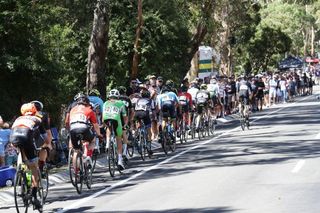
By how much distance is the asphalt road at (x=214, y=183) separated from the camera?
11.3 meters

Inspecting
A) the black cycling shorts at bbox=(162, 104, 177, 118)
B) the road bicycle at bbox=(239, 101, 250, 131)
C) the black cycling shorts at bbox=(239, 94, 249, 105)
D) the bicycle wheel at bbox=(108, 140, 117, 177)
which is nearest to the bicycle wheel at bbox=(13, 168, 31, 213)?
the bicycle wheel at bbox=(108, 140, 117, 177)

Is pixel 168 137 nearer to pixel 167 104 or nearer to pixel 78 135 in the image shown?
pixel 167 104

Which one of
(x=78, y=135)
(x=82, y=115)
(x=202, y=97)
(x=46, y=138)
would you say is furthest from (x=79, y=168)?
(x=202, y=97)

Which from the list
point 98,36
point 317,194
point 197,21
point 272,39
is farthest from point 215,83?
point 272,39

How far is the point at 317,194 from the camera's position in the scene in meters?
11.8

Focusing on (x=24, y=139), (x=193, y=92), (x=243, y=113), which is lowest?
(x=243, y=113)

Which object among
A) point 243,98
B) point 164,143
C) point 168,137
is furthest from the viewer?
point 243,98

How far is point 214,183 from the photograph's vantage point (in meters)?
13.7

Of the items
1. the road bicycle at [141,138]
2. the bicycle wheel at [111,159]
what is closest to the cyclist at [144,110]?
the road bicycle at [141,138]

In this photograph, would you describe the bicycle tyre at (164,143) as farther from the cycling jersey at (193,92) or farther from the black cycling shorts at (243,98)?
the black cycling shorts at (243,98)

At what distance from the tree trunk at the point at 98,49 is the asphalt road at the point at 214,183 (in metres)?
3.67

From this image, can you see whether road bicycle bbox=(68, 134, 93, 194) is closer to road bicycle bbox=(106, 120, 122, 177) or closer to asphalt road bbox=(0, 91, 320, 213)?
asphalt road bbox=(0, 91, 320, 213)

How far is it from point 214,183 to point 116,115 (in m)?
3.24

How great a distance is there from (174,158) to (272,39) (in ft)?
177
